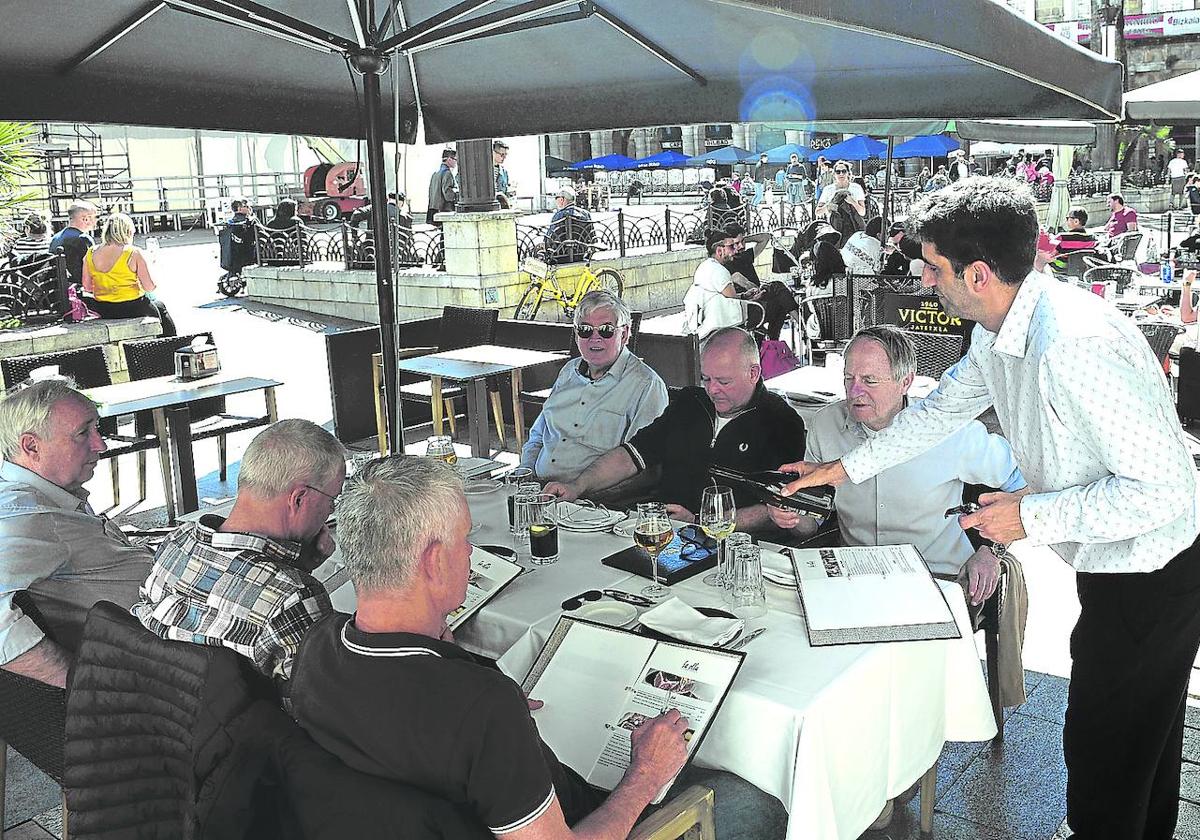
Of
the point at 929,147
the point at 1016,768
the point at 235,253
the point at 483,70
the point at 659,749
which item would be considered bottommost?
the point at 1016,768

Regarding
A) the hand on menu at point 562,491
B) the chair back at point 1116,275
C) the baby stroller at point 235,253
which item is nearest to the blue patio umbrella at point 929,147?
the chair back at point 1116,275

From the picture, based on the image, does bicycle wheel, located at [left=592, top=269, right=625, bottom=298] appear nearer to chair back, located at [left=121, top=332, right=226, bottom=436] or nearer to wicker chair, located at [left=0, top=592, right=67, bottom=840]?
chair back, located at [left=121, top=332, right=226, bottom=436]

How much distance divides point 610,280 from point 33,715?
11.1 metres

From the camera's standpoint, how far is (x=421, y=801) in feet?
5.32

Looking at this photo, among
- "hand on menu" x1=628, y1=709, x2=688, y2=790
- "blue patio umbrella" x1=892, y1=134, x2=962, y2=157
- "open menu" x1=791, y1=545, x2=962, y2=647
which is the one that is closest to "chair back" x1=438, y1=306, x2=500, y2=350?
"open menu" x1=791, y1=545, x2=962, y2=647

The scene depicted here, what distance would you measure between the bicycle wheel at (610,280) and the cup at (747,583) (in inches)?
408

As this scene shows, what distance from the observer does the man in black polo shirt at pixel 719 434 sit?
12.1ft

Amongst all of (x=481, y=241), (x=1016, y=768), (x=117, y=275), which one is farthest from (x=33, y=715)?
(x=481, y=241)

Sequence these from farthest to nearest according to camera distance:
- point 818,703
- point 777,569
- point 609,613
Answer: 1. point 777,569
2. point 609,613
3. point 818,703

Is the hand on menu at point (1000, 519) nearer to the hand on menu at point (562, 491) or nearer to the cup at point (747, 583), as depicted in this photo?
the cup at point (747, 583)

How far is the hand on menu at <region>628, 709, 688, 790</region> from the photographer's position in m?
1.94

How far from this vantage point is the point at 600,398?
14.5 ft

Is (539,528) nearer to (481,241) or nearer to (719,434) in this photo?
(719,434)

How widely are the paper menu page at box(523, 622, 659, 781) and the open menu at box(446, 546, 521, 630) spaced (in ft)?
1.04
